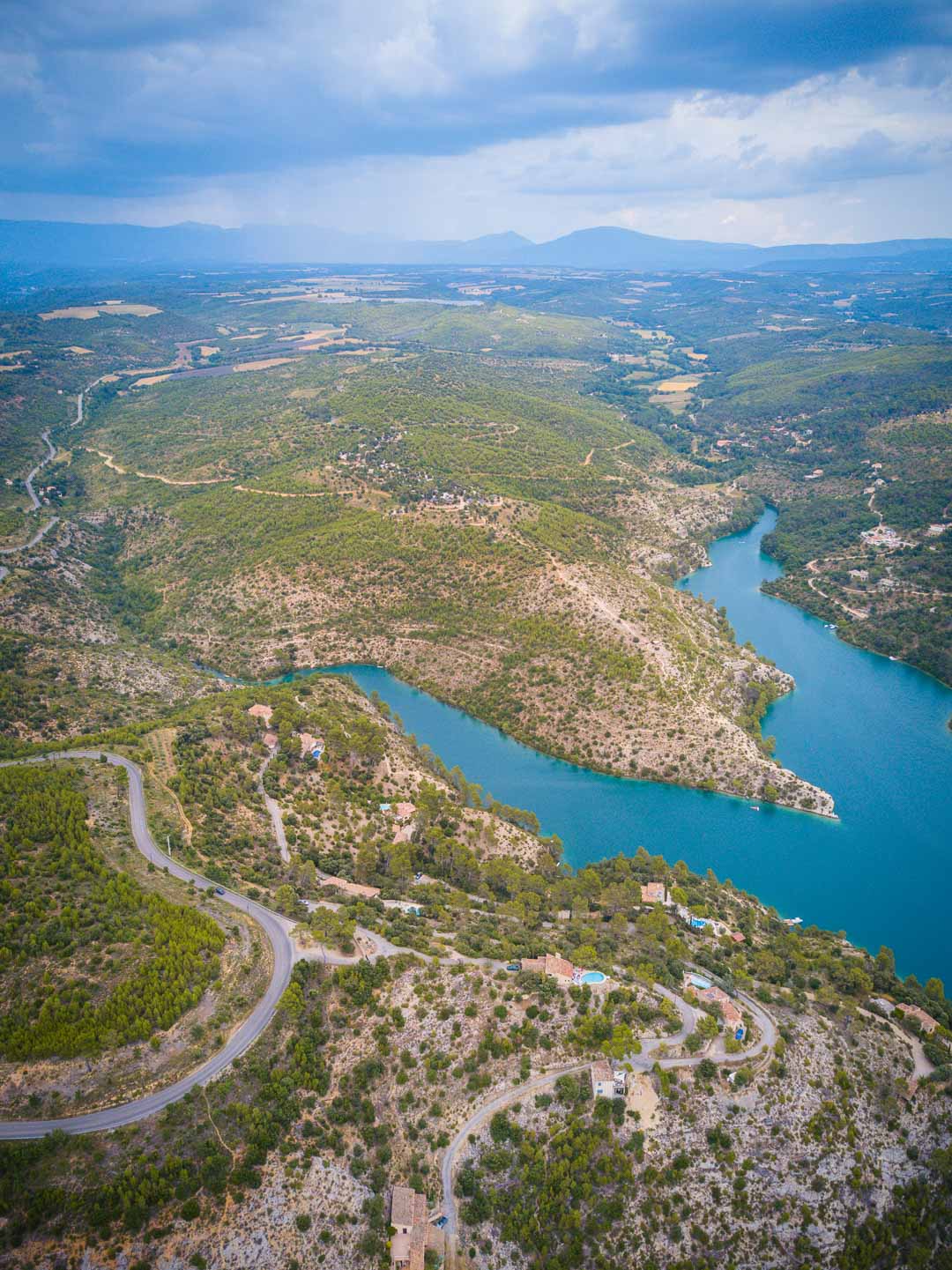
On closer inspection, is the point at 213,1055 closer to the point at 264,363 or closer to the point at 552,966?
the point at 552,966

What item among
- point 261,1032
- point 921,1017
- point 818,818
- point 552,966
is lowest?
point 818,818

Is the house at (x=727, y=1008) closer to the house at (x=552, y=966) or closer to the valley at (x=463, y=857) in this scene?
the valley at (x=463, y=857)

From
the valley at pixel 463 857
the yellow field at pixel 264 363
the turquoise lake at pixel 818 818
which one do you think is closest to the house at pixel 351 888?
the valley at pixel 463 857

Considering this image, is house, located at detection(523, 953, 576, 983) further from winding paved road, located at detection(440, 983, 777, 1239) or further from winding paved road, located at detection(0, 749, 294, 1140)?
winding paved road, located at detection(0, 749, 294, 1140)

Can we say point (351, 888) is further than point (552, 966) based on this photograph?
Yes

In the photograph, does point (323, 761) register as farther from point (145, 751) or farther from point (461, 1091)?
point (461, 1091)

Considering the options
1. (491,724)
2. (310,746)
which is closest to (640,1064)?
(310,746)
